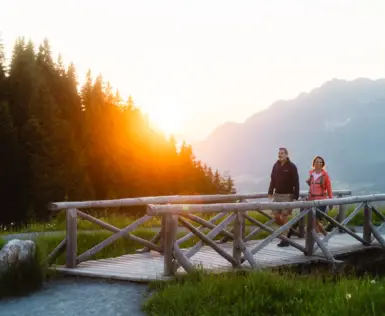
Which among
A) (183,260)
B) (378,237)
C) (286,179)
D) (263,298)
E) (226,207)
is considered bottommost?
(263,298)

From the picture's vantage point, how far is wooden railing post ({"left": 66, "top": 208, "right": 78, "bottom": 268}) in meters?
9.55

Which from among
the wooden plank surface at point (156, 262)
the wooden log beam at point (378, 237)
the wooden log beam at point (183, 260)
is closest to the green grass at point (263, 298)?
the wooden log beam at point (183, 260)

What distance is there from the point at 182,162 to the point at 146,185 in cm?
975

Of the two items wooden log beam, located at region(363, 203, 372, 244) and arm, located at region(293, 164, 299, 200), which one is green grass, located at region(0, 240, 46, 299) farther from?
wooden log beam, located at region(363, 203, 372, 244)

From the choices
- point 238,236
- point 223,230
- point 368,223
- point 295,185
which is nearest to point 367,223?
point 368,223

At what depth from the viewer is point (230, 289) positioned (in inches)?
272

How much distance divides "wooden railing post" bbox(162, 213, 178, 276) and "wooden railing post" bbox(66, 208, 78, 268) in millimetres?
2103

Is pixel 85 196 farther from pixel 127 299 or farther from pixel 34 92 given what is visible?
pixel 127 299

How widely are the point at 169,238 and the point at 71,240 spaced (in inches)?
92.2

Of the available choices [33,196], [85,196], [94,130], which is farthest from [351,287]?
[94,130]

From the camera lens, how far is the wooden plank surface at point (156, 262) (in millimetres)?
8695

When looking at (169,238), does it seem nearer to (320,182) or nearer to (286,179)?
(286,179)

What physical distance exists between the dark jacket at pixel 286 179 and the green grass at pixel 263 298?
433 centimetres

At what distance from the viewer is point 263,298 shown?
21.8 feet
